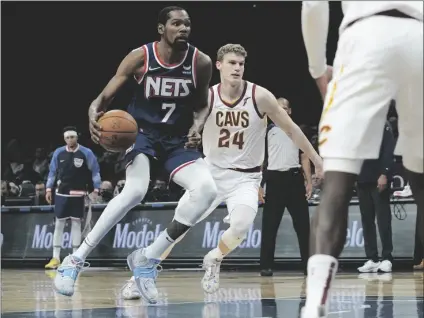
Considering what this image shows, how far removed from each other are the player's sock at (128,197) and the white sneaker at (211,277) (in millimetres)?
1164

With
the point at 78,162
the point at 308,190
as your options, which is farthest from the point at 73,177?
the point at 308,190

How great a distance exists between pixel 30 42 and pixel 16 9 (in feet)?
2.93

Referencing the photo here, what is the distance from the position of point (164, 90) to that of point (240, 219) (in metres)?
1.53

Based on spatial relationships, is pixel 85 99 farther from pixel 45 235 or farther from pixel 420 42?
pixel 420 42

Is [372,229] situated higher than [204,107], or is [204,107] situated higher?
[204,107]

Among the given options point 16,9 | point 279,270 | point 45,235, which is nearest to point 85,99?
point 16,9

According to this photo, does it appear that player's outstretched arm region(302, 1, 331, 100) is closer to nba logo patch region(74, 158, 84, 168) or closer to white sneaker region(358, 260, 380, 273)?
white sneaker region(358, 260, 380, 273)

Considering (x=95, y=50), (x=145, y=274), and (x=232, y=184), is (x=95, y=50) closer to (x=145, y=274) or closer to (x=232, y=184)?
(x=232, y=184)

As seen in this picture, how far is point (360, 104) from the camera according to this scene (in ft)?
10.8

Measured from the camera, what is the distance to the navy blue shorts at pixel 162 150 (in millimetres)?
6777

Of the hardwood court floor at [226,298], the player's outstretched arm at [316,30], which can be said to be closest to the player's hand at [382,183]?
the hardwood court floor at [226,298]

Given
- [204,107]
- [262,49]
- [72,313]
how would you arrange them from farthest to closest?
[262,49]
[204,107]
[72,313]

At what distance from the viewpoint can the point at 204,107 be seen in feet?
22.9

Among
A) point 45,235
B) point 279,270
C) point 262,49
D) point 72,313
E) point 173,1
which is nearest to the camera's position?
point 72,313
